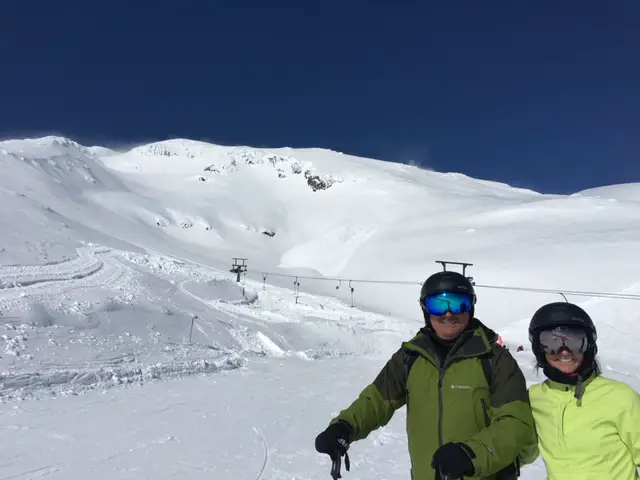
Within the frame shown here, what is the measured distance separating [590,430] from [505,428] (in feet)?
1.41

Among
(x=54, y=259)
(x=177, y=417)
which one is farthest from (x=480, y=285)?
(x=177, y=417)

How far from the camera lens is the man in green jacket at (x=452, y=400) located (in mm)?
2359

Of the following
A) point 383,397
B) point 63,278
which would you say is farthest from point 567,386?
point 63,278

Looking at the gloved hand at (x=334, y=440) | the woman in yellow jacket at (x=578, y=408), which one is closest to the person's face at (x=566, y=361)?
Result: the woman in yellow jacket at (x=578, y=408)

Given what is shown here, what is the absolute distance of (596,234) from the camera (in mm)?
39969

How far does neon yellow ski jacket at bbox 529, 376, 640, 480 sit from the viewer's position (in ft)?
7.77

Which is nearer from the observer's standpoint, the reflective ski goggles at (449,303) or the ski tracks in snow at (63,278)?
the reflective ski goggles at (449,303)

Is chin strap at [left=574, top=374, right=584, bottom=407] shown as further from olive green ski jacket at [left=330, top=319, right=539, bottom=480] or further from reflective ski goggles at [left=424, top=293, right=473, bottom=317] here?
reflective ski goggles at [left=424, top=293, right=473, bottom=317]

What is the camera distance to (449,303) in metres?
2.86

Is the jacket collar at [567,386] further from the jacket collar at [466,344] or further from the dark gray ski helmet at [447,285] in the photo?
the dark gray ski helmet at [447,285]

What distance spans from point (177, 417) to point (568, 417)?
24.8 ft

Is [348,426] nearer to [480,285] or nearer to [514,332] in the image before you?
[514,332]

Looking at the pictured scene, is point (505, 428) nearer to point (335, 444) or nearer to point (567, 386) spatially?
point (567, 386)

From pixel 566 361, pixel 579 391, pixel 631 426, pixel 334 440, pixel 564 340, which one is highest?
pixel 564 340
